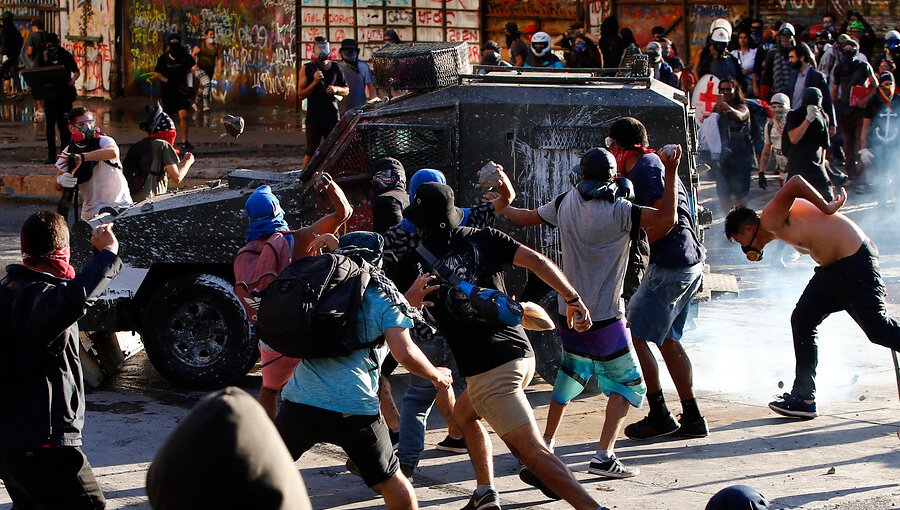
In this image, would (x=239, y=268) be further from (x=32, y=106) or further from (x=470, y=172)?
(x=32, y=106)

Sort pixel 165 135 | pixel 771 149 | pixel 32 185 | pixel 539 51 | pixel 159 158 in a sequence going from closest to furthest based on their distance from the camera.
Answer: pixel 159 158, pixel 165 135, pixel 32 185, pixel 771 149, pixel 539 51

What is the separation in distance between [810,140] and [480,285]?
23.5 feet

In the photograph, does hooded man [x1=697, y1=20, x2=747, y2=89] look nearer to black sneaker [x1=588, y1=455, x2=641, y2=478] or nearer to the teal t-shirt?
black sneaker [x1=588, y1=455, x2=641, y2=478]

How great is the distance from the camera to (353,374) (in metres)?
4.71

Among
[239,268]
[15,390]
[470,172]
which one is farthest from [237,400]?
[470,172]

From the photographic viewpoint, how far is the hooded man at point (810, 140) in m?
11.5

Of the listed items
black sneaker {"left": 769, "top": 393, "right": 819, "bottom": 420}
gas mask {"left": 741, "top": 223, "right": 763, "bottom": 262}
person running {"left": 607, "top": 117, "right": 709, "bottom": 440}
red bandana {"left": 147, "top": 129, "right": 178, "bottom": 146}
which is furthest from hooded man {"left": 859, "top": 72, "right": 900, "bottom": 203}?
person running {"left": 607, "top": 117, "right": 709, "bottom": 440}

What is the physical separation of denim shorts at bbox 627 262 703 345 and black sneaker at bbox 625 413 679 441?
0.42 metres

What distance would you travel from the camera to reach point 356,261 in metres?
4.95

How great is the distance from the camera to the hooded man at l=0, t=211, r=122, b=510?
4.39 meters

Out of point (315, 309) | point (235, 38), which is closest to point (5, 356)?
point (315, 309)

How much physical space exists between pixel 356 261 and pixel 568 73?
421 centimetres

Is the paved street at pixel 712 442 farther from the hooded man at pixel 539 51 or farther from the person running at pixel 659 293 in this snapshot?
the hooded man at pixel 539 51

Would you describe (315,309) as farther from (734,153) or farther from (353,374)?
(734,153)
